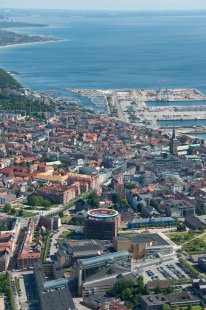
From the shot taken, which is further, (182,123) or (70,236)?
(182,123)

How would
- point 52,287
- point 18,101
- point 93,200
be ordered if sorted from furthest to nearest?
point 18,101, point 93,200, point 52,287

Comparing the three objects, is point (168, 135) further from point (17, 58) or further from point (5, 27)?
point (5, 27)

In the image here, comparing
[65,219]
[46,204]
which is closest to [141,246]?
[65,219]

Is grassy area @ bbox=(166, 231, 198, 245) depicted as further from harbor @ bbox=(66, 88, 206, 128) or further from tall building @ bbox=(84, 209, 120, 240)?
harbor @ bbox=(66, 88, 206, 128)

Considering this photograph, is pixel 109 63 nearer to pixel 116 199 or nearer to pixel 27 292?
pixel 116 199

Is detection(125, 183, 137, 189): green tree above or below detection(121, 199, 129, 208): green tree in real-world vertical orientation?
above

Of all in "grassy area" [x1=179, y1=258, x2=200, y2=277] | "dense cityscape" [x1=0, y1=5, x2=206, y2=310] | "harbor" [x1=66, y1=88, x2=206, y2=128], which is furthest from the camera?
"harbor" [x1=66, y1=88, x2=206, y2=128]

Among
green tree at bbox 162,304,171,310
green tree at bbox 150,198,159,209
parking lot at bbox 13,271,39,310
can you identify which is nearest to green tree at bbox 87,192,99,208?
green tree at bbox 150,198,159,209
